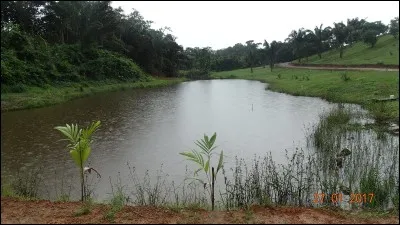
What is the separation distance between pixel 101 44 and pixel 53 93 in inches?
405

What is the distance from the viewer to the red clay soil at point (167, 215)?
215 inches

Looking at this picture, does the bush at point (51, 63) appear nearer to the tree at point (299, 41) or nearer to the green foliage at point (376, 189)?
the green foliage at point (376, 189)

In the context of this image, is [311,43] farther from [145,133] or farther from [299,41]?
[145,133]

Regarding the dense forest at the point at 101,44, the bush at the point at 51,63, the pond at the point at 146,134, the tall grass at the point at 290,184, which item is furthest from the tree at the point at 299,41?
the tall grass at the point at 290,184

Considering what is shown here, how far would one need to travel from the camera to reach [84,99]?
27.7 meters

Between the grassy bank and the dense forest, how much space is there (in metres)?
0.61

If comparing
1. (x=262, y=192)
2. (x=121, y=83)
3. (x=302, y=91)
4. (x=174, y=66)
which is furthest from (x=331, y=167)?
(x=174, y=66)

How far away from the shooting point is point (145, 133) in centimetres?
1573

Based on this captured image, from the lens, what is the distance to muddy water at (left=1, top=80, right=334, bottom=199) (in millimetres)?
10008

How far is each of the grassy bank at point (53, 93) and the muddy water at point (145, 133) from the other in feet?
2.08

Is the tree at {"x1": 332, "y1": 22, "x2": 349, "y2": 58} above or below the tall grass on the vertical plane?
above

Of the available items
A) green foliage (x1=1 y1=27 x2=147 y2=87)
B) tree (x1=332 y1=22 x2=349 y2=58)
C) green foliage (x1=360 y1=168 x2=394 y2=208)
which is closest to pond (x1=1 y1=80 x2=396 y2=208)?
green foliage (x1=1 y1=27 x2=147 y2=87)

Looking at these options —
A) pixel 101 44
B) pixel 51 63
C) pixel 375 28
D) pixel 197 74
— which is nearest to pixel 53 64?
pixel 51 63

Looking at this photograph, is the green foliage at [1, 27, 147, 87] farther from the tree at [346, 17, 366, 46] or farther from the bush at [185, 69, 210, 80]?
the tree at [346, 17, 366, 46]
